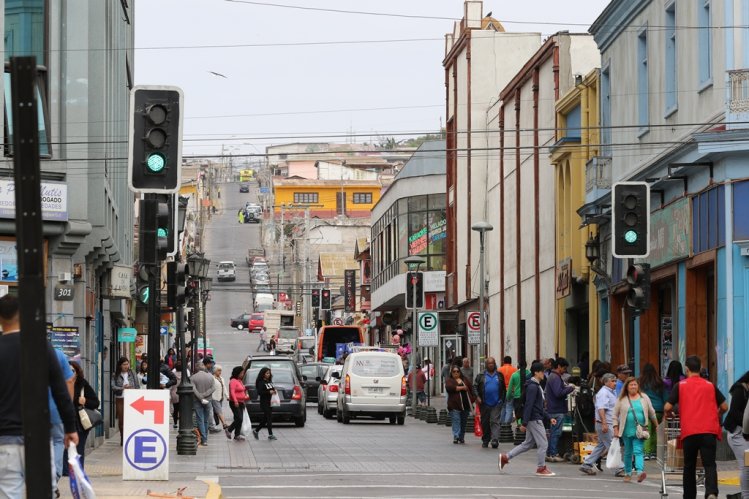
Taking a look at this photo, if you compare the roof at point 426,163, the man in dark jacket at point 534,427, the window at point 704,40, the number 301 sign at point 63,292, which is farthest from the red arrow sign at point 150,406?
the roof at point 426,163

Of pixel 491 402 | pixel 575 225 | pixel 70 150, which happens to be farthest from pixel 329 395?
pixel 70 150

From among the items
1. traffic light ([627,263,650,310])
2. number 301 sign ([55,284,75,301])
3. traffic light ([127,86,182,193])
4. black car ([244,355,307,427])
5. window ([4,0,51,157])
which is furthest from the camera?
black car ([244,355,307,427])

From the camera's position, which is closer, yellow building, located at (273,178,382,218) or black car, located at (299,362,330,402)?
black car, located at (299,362,330,402)

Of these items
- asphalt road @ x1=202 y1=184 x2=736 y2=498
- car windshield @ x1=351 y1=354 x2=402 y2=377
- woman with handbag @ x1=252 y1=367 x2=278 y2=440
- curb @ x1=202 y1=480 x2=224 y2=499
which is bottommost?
asphalt road @ x1=202 y1=184 x2=736 y2=498

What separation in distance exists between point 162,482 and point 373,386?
21285 mm

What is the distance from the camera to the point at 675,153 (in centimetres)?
2852

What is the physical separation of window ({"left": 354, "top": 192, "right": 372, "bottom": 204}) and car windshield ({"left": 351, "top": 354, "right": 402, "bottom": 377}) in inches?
5125

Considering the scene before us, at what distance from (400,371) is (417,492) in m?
21.4

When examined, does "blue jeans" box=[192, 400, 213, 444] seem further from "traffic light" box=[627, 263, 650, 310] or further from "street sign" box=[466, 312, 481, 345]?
"street sign" box=[466, 312, 481, 345]

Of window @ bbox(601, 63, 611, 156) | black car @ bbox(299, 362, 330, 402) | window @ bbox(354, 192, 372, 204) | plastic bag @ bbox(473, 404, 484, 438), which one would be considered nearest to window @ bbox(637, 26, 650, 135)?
window @ bbox(601, 63, 611, 156)

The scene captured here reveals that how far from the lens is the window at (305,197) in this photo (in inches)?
6924

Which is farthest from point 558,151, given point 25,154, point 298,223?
point 298,223

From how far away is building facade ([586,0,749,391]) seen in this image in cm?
2600

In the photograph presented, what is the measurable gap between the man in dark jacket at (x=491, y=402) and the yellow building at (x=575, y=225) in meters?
8.56
